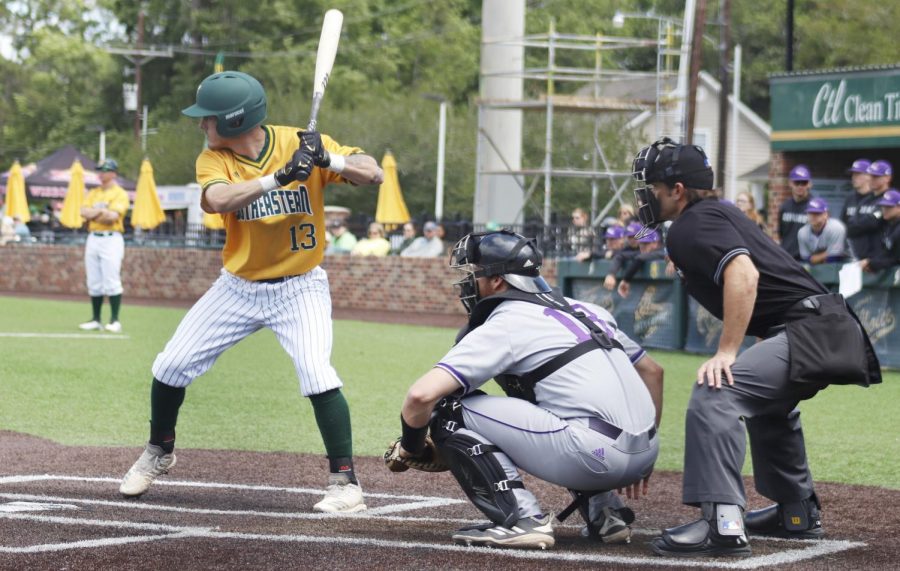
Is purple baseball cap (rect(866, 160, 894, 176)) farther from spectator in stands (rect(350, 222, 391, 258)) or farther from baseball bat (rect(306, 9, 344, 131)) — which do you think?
spectator in stands (rect(350, 222, 391, 258))

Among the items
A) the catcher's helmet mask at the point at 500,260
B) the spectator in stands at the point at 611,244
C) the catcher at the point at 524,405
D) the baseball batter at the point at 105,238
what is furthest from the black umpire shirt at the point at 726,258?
the spectator in stands at the point at 611,244

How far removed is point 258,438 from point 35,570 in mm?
4674

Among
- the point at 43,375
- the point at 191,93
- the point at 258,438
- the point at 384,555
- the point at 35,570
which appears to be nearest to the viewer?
the point at 35,570

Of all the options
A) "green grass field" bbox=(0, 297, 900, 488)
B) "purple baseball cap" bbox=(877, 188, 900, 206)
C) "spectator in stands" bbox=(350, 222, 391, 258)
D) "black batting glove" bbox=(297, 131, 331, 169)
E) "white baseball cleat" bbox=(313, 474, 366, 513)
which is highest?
"black batting glove" bbox=(297, 131, 331, 169)

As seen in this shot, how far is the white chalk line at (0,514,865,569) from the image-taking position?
200 inches

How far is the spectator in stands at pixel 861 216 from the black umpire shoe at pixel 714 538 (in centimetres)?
951

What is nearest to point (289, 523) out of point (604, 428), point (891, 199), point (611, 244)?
point (604, 428)

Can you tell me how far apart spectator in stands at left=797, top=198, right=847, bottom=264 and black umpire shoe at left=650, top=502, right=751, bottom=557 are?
9639 mm

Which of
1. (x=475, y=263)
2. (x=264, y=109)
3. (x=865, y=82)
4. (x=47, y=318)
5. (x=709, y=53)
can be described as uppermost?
(x=709, y=53)

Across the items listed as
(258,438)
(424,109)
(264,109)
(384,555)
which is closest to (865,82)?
(258,438)

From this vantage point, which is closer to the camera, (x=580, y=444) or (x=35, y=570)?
(x=35, y=570)

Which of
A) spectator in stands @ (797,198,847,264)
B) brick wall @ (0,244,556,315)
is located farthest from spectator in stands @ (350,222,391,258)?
spectator in stands @ (797,198,847,264)

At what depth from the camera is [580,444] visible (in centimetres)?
526

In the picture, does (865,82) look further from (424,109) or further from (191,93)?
(191,93)
